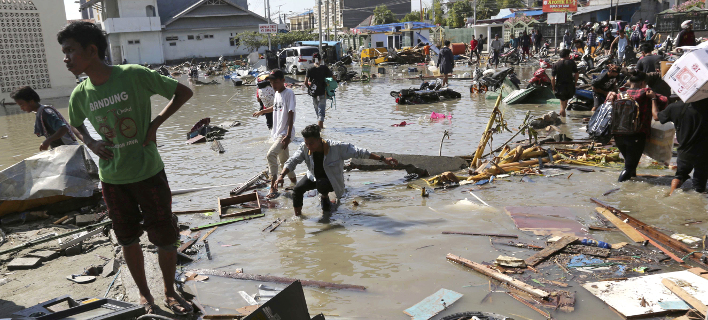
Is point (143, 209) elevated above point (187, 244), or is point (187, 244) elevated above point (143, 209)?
point (143, 209)

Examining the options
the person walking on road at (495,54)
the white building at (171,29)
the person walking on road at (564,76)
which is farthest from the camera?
the white building at (171,29)

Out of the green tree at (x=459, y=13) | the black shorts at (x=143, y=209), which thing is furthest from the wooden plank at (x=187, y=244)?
the green tree at (x=459, y=13)

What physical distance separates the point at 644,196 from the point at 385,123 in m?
7.77

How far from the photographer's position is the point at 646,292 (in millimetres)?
3941

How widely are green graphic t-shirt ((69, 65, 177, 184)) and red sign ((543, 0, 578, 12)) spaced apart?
4119 centimetres

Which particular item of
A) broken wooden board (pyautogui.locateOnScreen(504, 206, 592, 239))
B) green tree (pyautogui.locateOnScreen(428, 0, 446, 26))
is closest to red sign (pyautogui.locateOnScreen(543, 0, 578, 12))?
green tree (pyautogui.locateOnScreen(428, 0, 446, 26))

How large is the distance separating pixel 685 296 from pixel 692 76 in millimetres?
2895

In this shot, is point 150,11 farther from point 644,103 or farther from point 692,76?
point 692,76

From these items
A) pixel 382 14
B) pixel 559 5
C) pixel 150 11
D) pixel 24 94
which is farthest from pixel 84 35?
pixel 382 14

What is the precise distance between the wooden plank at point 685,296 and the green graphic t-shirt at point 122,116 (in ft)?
12.6

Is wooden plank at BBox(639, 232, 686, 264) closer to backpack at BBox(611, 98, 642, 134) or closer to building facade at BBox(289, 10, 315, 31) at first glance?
backpack at BBox(611, 98, 642, 134)

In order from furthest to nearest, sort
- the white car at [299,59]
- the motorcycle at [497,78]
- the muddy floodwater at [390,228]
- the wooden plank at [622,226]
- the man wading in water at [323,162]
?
the white car at [299,59]
the motorcycle at [497,78]
the man wading in water at [323,162]
the wooden plank at [622,226]
the muddy floodwater at [390,228]

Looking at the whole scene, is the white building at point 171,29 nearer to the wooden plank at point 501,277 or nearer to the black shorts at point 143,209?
the wooden plank at point 501,277

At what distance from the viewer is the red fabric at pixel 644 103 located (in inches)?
261
